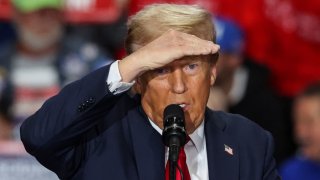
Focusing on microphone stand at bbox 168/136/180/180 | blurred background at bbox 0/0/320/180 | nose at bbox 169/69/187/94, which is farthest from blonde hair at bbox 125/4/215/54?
blurred background at bbox 0/0/320/180

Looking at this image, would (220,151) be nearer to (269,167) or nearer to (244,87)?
(269,167)

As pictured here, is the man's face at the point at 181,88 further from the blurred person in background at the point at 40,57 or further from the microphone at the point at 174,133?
the blurred person in background at the point at 40,57

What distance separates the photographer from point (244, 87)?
5.41m

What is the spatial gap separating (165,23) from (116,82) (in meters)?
0.21

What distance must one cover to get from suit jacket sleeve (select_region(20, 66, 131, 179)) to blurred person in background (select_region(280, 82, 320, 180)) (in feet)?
7.84

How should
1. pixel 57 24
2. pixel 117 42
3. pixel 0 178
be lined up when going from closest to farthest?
pixel 0 178 → pixel 57 24 → pixel 117 42

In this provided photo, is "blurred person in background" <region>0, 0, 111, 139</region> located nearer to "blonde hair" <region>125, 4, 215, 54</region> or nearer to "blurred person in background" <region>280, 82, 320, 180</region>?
"blurred person in background" <region>280, 82, 320, 180</region>

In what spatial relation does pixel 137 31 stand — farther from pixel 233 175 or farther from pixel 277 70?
pixel 277 70

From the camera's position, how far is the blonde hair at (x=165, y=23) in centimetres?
253

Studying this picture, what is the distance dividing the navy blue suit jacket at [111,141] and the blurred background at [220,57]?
1813mm

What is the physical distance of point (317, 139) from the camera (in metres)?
4.81

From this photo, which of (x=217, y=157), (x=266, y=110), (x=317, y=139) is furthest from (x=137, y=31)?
(x=266, y=110)

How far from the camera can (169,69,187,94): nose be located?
2.46 metres

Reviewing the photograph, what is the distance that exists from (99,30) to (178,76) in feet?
10.4
